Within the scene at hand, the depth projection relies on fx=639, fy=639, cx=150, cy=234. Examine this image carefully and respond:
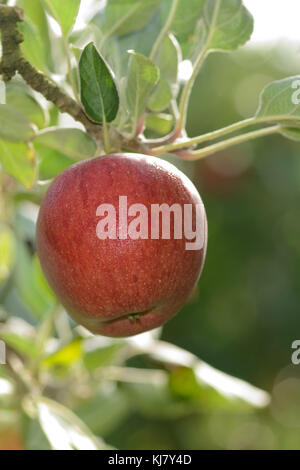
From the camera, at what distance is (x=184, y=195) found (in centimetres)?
83

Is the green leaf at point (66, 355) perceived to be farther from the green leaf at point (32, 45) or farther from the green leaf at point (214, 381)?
the green leaf at point (32, 45)

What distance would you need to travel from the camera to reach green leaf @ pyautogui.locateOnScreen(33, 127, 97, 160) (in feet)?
3.13

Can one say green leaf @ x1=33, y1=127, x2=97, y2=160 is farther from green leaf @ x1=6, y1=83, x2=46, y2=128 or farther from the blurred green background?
the blurred green background

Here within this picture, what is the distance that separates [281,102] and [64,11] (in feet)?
1.13

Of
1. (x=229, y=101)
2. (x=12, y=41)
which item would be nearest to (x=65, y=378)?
(x=12, y=41)

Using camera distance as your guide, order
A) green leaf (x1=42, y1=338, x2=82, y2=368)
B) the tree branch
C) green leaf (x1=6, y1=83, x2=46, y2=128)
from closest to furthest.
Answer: the tree branch < green leaf (x1=6, y1=83, x2=46, y2=128) < green leaf (x1=42, y1=338, x2=82, y2=368)

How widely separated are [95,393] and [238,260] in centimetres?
151

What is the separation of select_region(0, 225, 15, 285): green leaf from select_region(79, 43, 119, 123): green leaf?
2.87 feet

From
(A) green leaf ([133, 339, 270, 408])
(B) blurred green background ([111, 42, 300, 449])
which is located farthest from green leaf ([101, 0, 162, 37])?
(B) blurred green background ([111, 42, 300, 449])

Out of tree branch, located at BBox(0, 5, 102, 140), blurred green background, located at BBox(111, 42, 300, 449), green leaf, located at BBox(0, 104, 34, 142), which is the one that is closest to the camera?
tree branch, located at BBox(0, 5, 102, 140)

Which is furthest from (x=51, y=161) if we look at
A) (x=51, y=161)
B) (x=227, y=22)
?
(x=227, y=22)

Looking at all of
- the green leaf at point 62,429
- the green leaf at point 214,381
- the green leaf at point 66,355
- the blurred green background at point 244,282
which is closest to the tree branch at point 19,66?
the green leaf at point 62,429
